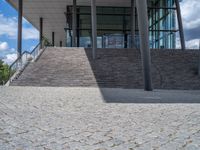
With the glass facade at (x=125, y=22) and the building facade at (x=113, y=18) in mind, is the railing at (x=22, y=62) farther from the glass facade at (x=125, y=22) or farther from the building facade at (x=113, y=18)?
the glass facade at (x=125, y=22)

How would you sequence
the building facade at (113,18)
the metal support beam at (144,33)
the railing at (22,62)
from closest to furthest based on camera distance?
the metal support beam at (144,33)
the railing at (22,62)
the building facade at (113,18)

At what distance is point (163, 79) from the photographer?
21.2 metres

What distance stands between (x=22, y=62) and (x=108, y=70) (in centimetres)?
569

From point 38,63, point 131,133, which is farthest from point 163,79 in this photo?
point 131,133

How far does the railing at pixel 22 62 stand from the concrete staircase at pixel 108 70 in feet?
1.48

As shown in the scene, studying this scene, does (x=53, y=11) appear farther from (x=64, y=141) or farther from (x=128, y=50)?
(x=64, y=141)

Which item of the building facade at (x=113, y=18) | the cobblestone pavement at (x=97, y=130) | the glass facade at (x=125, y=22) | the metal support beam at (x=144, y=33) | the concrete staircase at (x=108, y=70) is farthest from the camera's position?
the glass facade at (x=125, y=22)

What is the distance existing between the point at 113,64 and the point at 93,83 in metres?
4.07

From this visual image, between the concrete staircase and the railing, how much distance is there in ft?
1.48

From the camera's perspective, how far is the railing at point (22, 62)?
69.8 feet

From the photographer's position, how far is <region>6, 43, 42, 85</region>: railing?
21288 mm

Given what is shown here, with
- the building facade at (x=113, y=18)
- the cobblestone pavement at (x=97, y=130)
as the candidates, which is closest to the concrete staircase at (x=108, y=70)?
the building facade at (x=113, y=18)

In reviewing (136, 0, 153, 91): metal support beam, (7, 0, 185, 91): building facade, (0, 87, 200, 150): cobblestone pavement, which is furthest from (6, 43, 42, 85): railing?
(0, 87, 200, 150): cobblestone pavement

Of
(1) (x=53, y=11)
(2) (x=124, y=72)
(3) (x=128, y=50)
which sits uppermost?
(1) (x=53, y=11)
